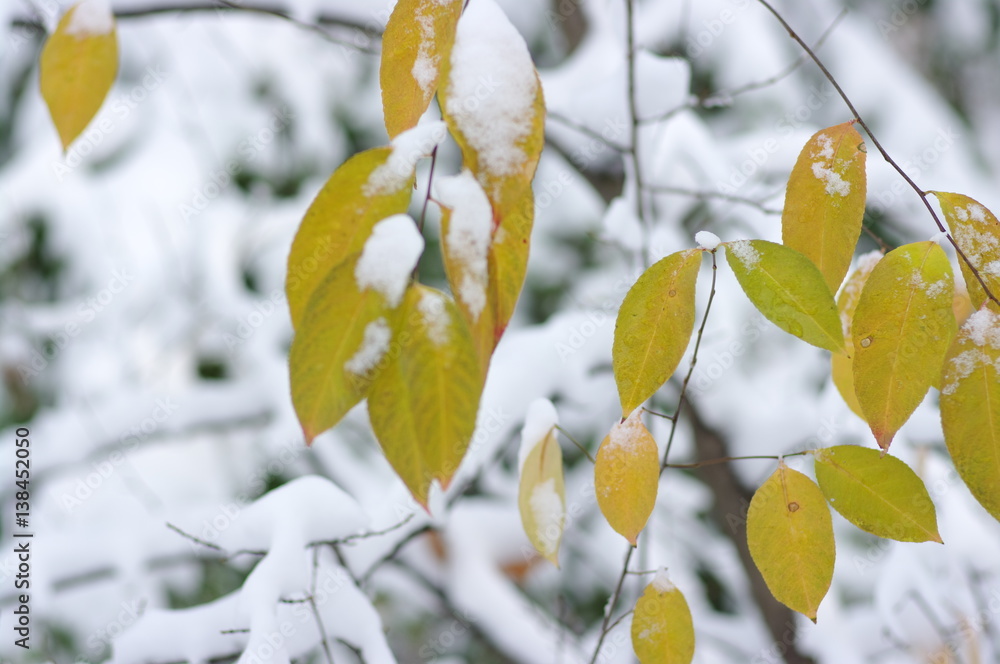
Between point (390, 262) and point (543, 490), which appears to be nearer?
point (390, 262)

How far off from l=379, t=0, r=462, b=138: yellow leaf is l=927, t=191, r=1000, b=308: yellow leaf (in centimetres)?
26

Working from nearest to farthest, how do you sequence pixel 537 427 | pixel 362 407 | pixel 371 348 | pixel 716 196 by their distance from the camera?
pixel 371 348 → pixel 537 427 → pixel 716 196 → pixel 362 407

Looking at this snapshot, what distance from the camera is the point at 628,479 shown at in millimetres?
380

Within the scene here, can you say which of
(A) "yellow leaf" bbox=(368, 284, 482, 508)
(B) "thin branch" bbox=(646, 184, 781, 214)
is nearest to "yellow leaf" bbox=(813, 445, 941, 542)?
(A) "yellow leaf" bbox=(368, 284, 482, 508)

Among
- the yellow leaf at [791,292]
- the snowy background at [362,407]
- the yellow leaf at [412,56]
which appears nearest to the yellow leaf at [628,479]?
the yellow leaf at [791,292]

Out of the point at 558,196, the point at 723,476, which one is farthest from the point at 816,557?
the point at 558,196

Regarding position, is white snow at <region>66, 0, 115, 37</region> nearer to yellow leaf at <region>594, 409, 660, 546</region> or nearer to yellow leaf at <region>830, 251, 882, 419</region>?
yellow leaf at <region>594, 409, 660, 546</region>

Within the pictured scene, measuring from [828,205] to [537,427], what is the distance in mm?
243

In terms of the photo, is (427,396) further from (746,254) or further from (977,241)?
(977,241)

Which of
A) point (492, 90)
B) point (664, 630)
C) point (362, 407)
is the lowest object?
point (362, 407)

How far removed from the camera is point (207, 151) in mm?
1755

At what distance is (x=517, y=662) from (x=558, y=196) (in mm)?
1221

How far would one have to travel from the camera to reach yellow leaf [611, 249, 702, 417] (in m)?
0.32

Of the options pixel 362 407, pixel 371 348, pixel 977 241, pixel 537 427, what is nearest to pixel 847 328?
pixel 977 241
